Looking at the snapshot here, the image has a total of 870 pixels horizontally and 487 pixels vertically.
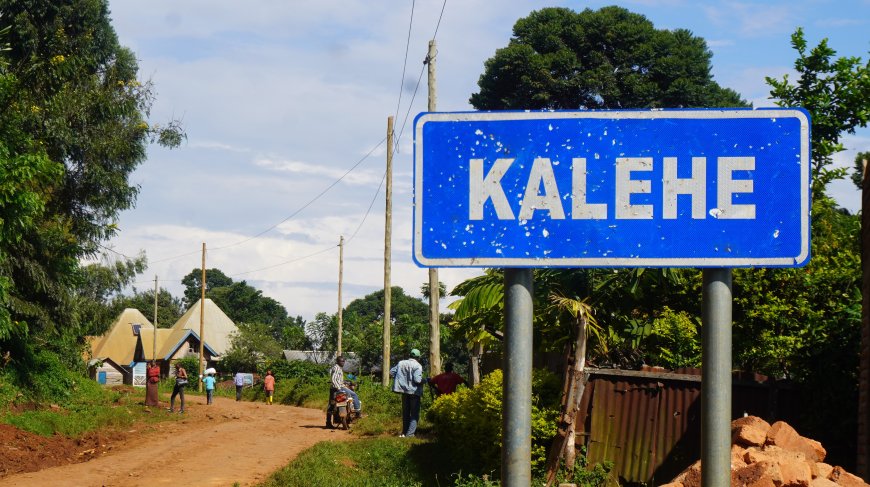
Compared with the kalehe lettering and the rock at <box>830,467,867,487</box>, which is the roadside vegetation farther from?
the kalehe lettering

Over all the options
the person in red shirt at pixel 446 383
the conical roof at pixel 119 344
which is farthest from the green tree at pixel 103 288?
the conical roof at pixel 119 344

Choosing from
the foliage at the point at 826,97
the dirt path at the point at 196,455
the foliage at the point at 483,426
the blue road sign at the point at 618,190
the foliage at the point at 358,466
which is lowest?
the dirt path at the point at 196,455

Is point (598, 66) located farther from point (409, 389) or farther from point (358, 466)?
point (358, 466)

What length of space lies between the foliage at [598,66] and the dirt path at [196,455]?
Answer: 851 inches

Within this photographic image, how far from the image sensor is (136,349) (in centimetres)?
8044

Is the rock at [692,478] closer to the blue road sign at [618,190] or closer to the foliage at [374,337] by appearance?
the blue road sign at [618,190]

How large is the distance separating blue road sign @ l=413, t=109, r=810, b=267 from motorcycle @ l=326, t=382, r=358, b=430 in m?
20.3

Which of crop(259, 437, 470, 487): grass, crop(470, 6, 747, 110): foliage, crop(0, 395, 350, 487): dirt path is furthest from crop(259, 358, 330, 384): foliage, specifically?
crop(259, 437, 470, 487): grass

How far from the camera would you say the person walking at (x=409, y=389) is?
19047 millimetres

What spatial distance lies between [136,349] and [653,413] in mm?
74174

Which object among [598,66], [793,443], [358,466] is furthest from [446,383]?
[598,66]

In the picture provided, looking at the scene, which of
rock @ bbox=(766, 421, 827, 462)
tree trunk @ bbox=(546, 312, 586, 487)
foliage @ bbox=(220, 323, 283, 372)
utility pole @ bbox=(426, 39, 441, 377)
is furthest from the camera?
foliage @ bbox=(220, 323, 283, 372)

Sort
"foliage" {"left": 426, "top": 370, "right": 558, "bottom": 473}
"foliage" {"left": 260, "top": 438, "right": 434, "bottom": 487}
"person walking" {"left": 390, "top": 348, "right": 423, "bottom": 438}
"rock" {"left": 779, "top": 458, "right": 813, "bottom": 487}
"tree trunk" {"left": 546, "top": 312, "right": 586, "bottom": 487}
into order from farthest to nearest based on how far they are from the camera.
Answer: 1. "person walking" {"left": 390, "top": 348, "right": 423, "bottom": 438}
2. "foliage" {"left": 260, "top": 438, "right": 434, "bottom": 487}
3. "foliage" {"left": 426, "top": 370, "right": 558, "bottom": 473}
4. "tree trunk" {"left": 546, "top": 312, "right": 586, "bottom": 487}
5. "rock" {"left": 779, "top": 458, "right": 813, "bottom": 487}

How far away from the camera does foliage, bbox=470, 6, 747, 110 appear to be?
41.7 meters
